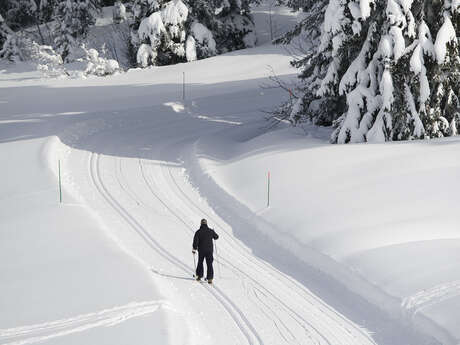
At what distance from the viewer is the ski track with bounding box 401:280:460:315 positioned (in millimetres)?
10625

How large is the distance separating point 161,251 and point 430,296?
6230mm

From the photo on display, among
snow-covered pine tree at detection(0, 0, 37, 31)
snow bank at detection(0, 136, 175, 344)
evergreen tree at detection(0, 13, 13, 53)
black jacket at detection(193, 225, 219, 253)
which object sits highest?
snow-covered pine tree at detection(0, 0, 37, 31)

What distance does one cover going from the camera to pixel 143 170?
19859mm

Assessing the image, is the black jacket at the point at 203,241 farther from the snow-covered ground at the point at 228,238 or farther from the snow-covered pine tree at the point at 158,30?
the snow-covered pine tree at the point at 158,30

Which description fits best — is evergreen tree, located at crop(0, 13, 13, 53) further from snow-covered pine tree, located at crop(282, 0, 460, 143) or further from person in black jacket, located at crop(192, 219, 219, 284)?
person in black jacket, located at crop(192, 219, 219, 284)

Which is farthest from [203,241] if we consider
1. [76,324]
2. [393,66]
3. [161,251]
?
[393,66]

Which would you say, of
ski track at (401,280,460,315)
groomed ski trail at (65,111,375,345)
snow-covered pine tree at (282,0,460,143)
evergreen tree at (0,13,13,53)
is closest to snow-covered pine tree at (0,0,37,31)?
evergreen tree at (0,13,13,53)

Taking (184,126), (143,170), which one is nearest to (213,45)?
(184,126)

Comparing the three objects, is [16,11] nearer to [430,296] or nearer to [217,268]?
[217,268]

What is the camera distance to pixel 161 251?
13969mm

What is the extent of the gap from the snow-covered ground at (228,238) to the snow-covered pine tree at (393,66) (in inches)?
36.0

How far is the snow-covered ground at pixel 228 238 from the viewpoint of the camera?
1045 centimetres

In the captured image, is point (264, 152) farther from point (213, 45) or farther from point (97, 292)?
point (213, 45)

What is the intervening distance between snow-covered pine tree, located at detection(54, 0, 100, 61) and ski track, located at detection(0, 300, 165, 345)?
30252mm
